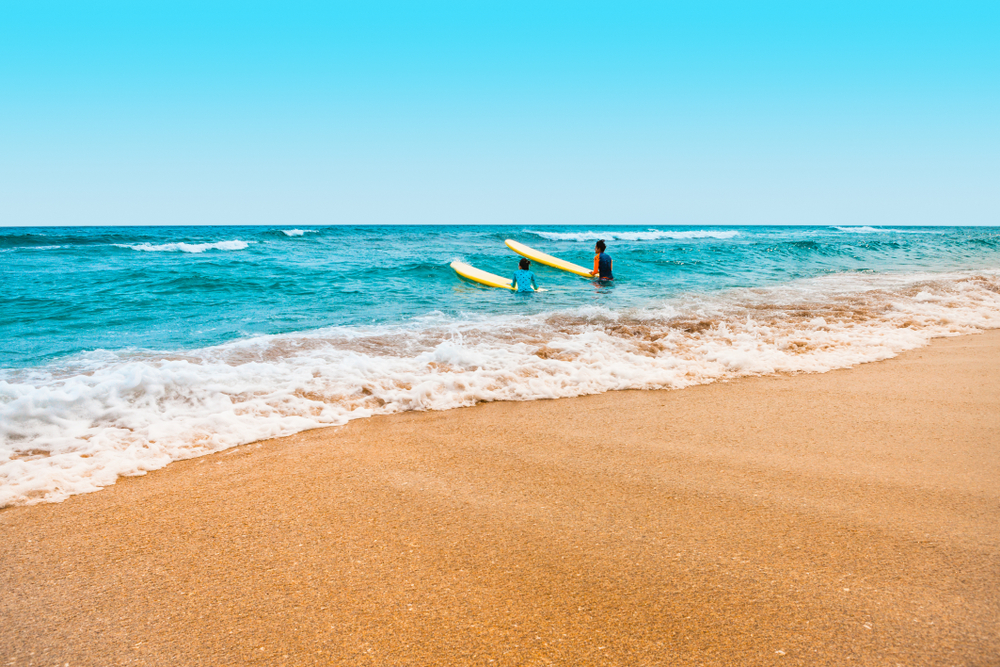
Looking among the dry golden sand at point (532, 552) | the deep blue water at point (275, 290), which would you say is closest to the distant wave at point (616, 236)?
the deep blue water at point (275, 290)

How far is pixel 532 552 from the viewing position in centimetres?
205

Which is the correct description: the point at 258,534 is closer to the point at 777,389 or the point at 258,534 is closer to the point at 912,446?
the point at 912,446

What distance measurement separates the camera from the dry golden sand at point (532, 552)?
1.61m

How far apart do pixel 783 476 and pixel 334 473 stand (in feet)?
7.33

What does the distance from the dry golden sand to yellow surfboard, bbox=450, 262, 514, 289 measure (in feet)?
34.4

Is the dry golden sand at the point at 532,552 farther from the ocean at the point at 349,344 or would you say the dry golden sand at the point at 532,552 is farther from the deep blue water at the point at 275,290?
the deep blue water at the point at 275,290

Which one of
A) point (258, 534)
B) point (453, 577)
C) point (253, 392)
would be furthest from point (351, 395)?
point (453, 577)

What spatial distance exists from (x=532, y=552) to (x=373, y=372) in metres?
2.68

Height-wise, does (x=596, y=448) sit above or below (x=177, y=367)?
below

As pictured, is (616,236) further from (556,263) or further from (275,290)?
(275,290)

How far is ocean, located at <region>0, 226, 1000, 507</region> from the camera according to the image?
10.7 feet

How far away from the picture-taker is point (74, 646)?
1.62 meters

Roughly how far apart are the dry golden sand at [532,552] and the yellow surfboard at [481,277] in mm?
10495

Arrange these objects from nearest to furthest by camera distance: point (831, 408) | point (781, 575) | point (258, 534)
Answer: point (781, 575)
point (258, 534)
point (831, 408)
